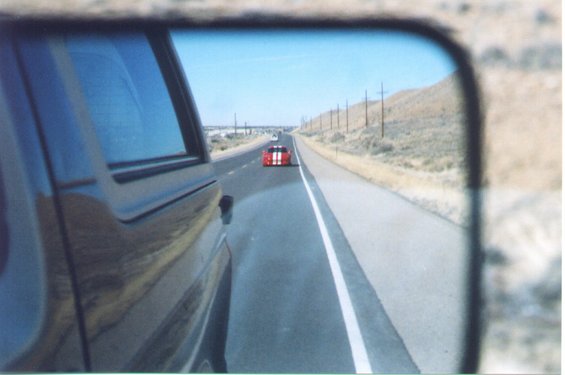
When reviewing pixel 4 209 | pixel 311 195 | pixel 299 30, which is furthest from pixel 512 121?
pixel 311 195

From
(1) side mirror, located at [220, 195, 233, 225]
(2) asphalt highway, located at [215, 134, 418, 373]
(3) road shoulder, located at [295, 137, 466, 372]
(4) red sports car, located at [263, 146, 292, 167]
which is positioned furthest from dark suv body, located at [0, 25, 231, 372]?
(4) red sports car, located at [263, 146, 292, 167]

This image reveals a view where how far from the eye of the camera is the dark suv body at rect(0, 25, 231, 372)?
1828mm

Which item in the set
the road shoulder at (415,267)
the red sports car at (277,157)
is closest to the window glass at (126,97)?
the road shoulder at (415,267)

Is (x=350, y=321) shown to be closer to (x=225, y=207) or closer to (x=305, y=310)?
(x=305, y=310)

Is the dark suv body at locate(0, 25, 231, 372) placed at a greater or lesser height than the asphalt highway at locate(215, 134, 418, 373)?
greater

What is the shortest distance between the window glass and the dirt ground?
34 centimetres

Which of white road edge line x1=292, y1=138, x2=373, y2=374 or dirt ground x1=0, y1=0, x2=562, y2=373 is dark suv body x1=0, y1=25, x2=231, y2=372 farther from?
white road edge line x1=292, y1=138, x2=373, y2=374

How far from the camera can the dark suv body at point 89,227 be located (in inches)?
72.0

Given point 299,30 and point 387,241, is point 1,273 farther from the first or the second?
point 387,241

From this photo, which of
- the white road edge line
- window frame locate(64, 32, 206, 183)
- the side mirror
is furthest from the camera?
the white road edge line

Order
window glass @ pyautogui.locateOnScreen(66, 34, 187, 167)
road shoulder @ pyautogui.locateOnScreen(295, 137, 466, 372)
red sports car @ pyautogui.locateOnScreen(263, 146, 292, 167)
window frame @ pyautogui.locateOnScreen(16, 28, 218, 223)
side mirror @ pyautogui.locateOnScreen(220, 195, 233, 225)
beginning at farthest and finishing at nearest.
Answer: red sports car @ pyautogui.locateOnScreen(263, 146, 292, 167)
road shoulder @ pyautogui.locateOnScreen(295, 137, 466, 372)
side mirror @ pyautogui.locateOnScreen(220, 195, 233, 225)
window glass @ pyautogui.locateOnScreen(66, 34, 187, 167)
window frame @ pyautogui.locateOnScreen(16, 28, 218, 223)

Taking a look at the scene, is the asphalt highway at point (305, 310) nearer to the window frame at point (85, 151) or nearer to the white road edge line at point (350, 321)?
the white road edge line at point (350, 321)

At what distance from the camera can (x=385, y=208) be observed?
16328 mm

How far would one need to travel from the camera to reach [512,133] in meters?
7.31
